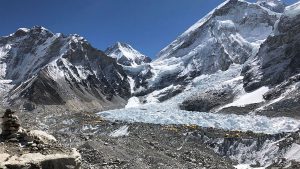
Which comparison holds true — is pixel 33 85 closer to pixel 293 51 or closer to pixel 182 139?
pixel 293 51

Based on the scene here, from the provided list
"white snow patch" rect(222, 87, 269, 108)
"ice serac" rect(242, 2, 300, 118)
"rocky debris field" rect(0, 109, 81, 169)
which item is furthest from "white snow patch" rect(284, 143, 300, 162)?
"white snow patch" rect(222, 87, 269, 108)

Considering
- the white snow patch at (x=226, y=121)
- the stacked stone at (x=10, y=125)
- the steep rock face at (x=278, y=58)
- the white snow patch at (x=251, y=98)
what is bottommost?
the stacked stone at (x=10, y=125)

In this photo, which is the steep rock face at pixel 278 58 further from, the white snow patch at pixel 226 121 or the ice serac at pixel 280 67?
the white snow patch at pixel 226 121

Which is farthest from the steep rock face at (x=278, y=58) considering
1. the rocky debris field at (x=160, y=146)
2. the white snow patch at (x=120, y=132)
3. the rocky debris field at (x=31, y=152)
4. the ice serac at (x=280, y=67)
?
the rocky debris field at (x=31, y=152)

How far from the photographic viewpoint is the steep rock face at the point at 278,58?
529 ft

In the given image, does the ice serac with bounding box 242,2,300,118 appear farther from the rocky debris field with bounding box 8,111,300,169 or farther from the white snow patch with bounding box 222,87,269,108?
the rocky debris field with bounding box 8,111,300,169

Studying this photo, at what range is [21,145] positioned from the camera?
57.6ft

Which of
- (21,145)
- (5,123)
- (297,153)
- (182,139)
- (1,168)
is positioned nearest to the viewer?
(1,168)

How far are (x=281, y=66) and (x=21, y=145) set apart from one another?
156311mm

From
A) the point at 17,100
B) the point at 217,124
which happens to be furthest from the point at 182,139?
the point at 17,100

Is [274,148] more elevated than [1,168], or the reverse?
[274,148]

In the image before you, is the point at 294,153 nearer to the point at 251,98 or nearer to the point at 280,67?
the point at 251,98

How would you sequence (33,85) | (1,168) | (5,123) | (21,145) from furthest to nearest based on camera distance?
(33,85) → (5,123) → (21,145) → (1,168)

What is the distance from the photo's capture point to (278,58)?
173500mm
